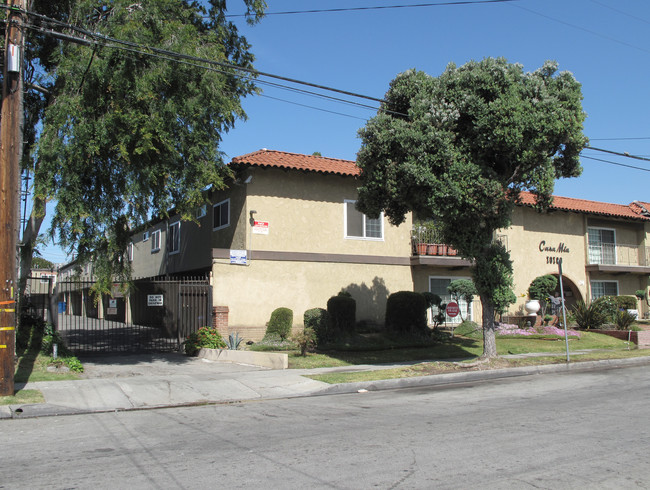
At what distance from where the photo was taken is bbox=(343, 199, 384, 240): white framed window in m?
20.0

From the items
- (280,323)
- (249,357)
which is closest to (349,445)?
(249,357)

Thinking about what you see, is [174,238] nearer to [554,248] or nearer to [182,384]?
[182,384]

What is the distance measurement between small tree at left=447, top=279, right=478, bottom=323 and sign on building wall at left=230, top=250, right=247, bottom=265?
8.19 metres

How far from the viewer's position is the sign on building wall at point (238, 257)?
17431 millimetres

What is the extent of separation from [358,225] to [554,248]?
36.0ft

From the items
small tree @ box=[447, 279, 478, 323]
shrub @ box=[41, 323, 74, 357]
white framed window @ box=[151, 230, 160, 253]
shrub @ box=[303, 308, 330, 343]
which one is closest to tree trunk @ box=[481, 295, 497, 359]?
shrub @ box=[303, 308, 330, 343]

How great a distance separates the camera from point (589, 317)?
23.4 m

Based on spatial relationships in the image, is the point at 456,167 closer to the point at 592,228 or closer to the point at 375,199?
the point at 375,199

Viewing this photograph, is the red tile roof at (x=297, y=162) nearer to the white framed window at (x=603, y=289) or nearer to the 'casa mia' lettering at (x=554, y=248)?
the 'casa mia' lettering at (x=554, y=248)

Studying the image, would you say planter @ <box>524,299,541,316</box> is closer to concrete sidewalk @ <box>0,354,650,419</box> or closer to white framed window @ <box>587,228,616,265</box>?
white framed window @ <box>587,228,616,265</box>

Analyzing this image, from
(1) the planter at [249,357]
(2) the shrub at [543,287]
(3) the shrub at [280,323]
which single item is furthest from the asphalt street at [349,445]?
(2) the shrub at [543,287]

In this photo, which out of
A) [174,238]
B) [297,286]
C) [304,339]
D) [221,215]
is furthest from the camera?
[174,238]

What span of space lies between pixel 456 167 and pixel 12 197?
9063 millimetres

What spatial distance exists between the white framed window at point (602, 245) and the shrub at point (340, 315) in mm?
15679
